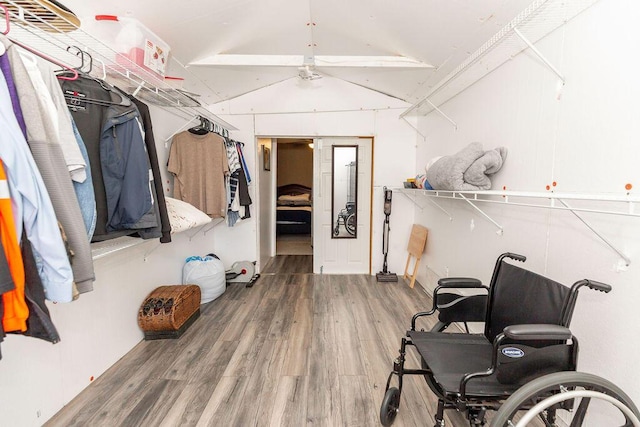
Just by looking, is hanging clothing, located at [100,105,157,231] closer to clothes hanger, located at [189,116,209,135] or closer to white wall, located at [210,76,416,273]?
clothes hanger, located at [189,116,209,135]

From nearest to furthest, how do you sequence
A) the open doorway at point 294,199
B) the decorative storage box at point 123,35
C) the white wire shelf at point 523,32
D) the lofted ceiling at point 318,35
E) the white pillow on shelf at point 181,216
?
1. the white wire shelf at point 523,32
2. the decorative storage box at point 123,35
3. the lofted ceiling at point 318,35
4. the white pillow on shelf at point 181,216
5. the open doorway at point 294,199

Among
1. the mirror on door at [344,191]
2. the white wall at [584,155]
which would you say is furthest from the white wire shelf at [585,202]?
the mirror on door at [344,191]

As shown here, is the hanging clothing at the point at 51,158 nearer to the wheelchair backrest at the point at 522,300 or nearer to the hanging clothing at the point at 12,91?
the hanging clothing at the point at 12,91

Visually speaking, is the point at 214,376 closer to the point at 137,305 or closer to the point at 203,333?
the point at 203,333

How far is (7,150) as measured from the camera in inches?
34.0

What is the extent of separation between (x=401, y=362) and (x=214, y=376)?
1.24 meters

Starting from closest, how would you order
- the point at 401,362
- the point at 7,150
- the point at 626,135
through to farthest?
the point at 7,150
the point at 626,135
the point at 401,362

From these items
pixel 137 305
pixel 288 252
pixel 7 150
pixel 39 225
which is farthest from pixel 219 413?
pixel 288 252

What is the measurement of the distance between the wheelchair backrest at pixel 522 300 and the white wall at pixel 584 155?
245mm

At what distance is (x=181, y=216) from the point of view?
2230mm

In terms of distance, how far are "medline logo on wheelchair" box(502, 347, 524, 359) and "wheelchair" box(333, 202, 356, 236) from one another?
2.91 meters

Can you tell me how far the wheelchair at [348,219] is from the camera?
410 cm

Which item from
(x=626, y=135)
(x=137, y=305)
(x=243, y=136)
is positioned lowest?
(x=137, y=305)

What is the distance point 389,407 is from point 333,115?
10.7 feet
